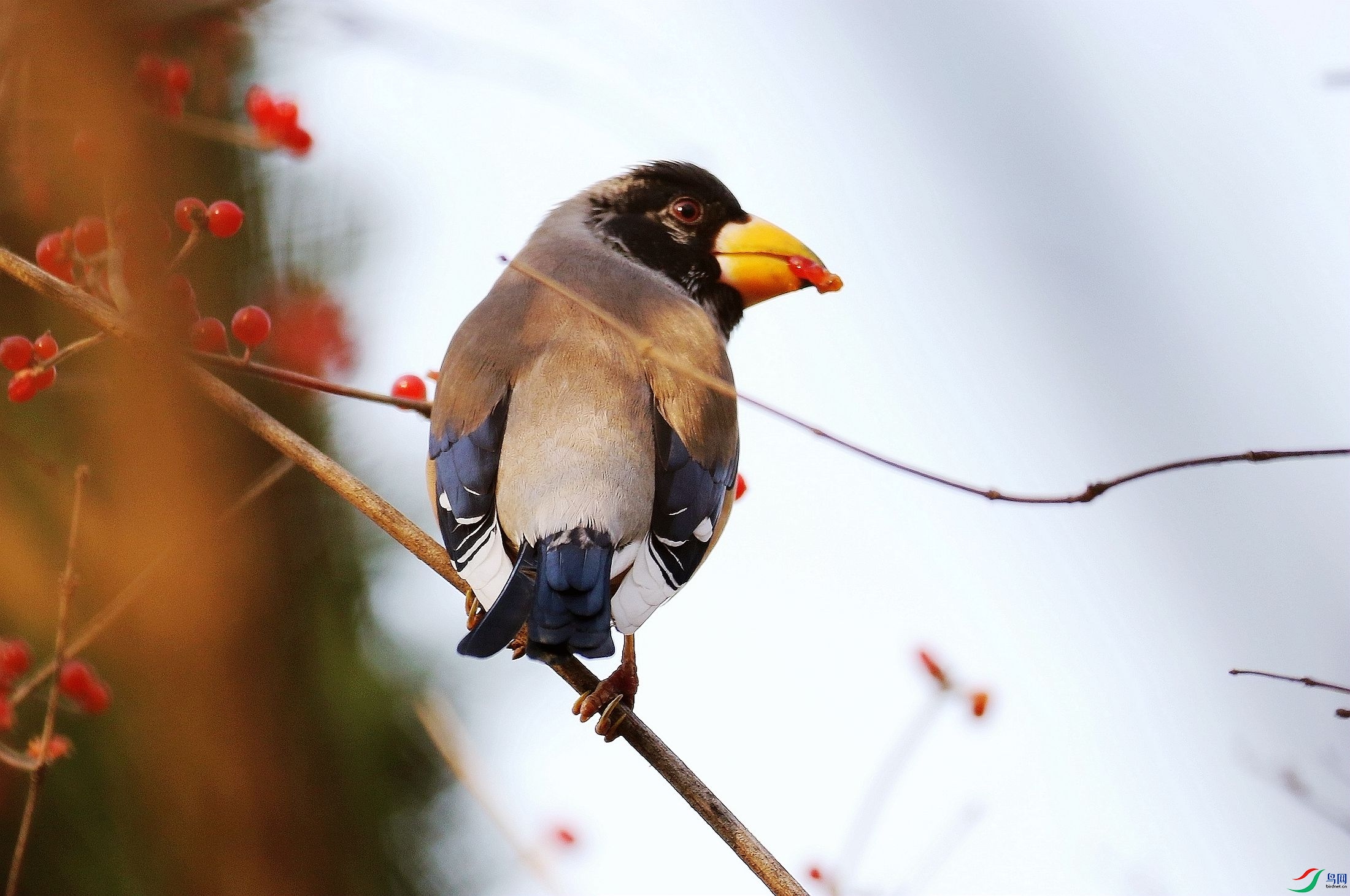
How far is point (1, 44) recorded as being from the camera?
2.06 m

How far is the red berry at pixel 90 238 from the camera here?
8.04 ft

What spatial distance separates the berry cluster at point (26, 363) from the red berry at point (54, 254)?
0.15 metres

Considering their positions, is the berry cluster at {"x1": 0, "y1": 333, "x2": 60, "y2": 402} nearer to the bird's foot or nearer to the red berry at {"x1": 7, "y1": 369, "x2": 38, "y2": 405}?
the red berry at {"x1": 7, "y1": 369, "x2": 38, "y2": 405}

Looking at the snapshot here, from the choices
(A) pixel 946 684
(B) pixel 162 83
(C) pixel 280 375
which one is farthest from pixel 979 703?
(B) pixel 162 83

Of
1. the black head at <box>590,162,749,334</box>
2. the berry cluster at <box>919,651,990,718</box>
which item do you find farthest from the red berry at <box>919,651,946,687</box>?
the black head at <box>590,162,749,334</box>

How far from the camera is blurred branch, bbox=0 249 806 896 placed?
1844 mm

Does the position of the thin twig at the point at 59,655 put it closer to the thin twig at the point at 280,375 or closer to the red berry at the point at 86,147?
the thin twig at the point at 280,375

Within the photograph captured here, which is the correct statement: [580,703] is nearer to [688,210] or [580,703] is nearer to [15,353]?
[15,353]

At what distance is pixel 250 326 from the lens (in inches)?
98.8

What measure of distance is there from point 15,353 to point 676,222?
2.06 m

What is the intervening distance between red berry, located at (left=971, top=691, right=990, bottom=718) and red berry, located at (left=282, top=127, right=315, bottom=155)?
2.03 meters

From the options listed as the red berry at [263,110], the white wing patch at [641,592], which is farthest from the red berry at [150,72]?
the white wing patch at [641,592]

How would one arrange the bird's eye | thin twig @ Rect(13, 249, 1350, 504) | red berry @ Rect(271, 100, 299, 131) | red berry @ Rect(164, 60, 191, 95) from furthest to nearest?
the bird's eye → red berry @ Rect(271, 100, 299, 131) → red berry @ Rect(164, 60, 191, 95) → thin twig @ Rect(13, 249, 1350, 504)

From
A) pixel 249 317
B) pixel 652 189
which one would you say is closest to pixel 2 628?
pixel 249 317
